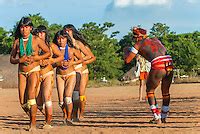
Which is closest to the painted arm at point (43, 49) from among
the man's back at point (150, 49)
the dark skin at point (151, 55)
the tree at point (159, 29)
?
the dark skin at point (151, 55)

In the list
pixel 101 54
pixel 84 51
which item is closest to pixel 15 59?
pixel 84 51

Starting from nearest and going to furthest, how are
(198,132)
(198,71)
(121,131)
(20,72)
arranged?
1. (198,132)
2. (121,131)
3. (20,72)
4. (198,71)

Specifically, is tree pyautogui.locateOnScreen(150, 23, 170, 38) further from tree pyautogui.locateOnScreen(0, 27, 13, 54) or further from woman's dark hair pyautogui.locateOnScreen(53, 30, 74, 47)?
woman's dark hair pyautogui.locateOnScreen(53, 30, 74, 47)

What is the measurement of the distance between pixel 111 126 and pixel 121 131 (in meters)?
1.01

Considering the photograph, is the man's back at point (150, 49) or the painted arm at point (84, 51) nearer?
the man's back at point (150, 49)

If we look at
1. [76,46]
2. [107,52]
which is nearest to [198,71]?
[107,52]

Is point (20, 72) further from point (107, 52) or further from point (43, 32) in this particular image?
point (107, 52)

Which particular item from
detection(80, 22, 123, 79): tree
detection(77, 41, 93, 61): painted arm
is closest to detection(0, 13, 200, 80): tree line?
detection(80, 22, 123, 79): tree

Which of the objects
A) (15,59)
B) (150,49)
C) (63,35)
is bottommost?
(15,59)

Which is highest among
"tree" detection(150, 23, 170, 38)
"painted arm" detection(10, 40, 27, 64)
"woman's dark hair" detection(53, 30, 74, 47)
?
"tree" detection(150, 23, 170, 38)

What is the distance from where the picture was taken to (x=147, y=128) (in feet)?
29.6

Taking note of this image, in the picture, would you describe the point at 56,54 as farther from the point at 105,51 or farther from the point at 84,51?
the point at 105,51

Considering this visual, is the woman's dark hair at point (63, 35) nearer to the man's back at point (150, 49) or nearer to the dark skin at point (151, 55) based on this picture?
the dark skin at point (151, 55)

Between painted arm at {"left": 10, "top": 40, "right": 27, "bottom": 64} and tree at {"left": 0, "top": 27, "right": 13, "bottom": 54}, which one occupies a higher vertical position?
tree at {"left": 0, "top": 27, "right": 13, "bottom": 54}
